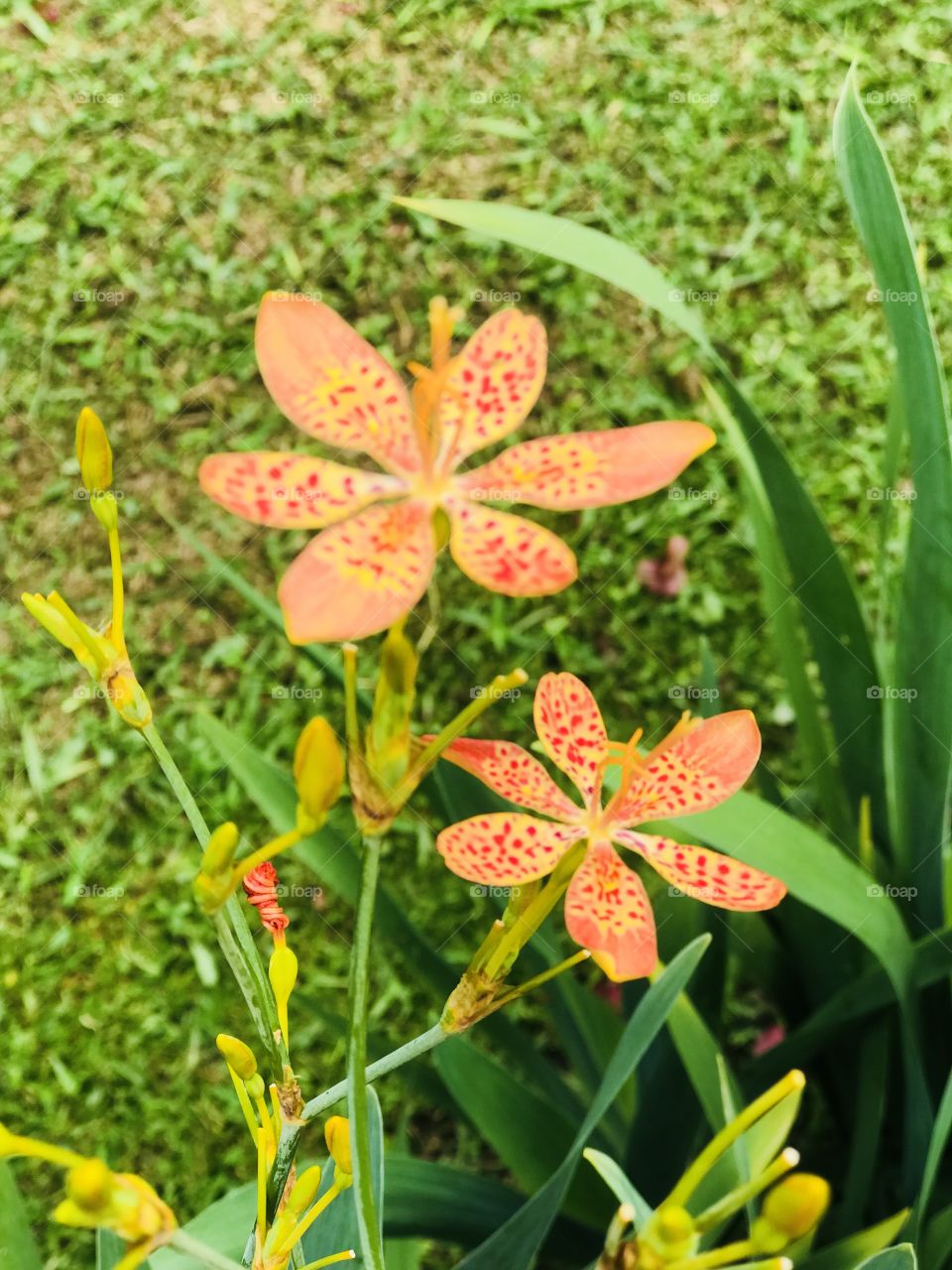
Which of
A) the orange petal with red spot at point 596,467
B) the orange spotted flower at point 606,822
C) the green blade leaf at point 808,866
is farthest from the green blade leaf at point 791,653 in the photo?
the orange petal with red spot at point 596,467

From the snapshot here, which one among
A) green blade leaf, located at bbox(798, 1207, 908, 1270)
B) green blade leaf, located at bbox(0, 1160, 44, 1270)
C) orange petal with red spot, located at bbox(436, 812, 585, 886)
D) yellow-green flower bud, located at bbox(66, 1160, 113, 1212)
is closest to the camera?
yellow-green flower bud, located at bbox(66, 1160, 113, 1212)

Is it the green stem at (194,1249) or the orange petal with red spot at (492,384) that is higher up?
the orange petal with red spot at (492,384)

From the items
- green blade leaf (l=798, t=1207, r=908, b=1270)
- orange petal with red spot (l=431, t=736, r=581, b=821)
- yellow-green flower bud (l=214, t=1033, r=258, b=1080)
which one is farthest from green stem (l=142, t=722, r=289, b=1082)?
green blade leaf (l=798, t=1207, r=908, b=1270)

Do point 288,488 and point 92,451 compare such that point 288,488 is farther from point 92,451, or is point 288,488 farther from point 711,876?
point 711,876

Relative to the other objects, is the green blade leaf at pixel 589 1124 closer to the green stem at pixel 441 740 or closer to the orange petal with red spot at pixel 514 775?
the orange petal with red spot at pixel 514 775

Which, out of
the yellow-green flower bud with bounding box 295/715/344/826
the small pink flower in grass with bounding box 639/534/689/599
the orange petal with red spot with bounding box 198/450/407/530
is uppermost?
the orange petal with red spot with bounding box 198/450/407/530

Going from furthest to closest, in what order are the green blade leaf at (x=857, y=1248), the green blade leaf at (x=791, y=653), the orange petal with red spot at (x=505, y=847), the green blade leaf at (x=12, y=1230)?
the green blade leaf at (x=791, y=653), the green blade leaf at (x=857, y=1248), the green blade leaf at (x=12, y=1230), the orange petal with red spot at (x=505, y=847)

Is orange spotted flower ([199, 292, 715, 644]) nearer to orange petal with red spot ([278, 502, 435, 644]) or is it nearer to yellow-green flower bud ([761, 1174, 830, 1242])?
orange petal with red spot ([278, 502, 435, 644])

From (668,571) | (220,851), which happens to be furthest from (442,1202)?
(668,571)

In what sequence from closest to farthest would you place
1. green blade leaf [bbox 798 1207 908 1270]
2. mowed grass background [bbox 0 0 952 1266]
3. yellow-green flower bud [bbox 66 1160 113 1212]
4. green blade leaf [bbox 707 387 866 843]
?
yellow-green flower bud [bbox 66 1160 113 1212] → green blade leaf [bbox 798 1207 908 1270] → green blade leaf [bbox 707 387 866 843] → mowed grass background [bbox 0 0 952 1266]
